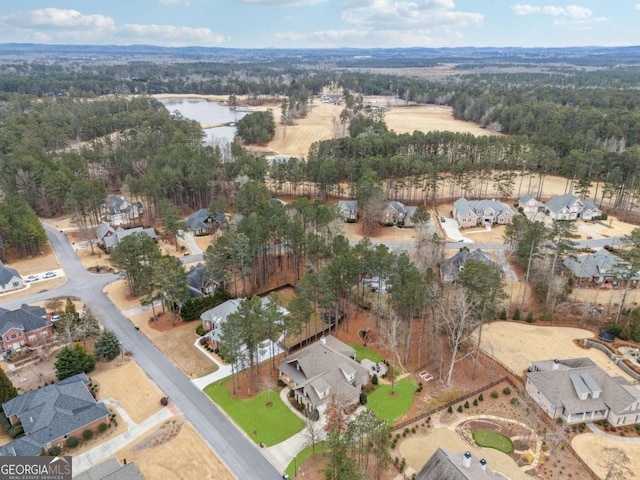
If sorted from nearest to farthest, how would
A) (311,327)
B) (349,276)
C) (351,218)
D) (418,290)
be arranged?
Answer: (418,290) < (349,276) < (311,327) < (351,218)

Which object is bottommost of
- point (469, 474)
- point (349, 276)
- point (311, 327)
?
point (311, 327)

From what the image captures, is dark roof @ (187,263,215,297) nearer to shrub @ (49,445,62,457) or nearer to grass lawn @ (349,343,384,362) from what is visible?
grass lawn @ (349,343,384,362)

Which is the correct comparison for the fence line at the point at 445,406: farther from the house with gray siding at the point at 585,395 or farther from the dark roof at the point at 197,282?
the dark roof at the point at 197,282

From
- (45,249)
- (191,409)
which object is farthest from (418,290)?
(45,249)

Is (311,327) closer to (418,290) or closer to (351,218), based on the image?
(418,290)

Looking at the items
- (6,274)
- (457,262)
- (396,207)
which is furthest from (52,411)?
(396,207)

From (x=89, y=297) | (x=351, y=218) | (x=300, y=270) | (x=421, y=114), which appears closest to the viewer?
(x=89, y=297)

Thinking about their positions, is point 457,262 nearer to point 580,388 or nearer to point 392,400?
point 580,388

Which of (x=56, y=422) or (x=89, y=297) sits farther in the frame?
(x=89, y=297)
